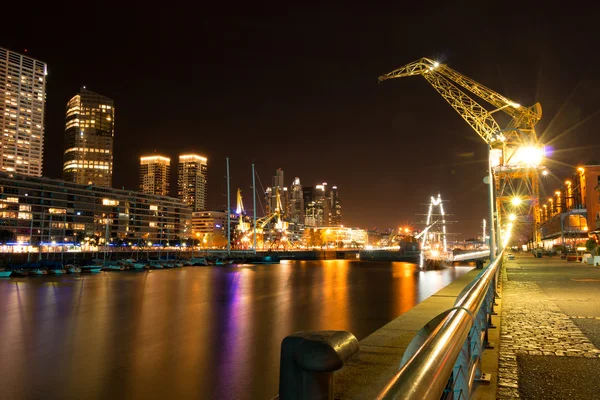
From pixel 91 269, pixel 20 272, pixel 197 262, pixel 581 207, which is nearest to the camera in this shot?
pixel 20 272

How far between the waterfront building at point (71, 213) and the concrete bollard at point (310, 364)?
129 metres

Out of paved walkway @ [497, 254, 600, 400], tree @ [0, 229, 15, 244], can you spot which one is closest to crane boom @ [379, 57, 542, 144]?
paved walkway @ [497, 254, 600, 400]

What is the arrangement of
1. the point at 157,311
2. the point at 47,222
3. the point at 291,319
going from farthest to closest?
the point at 47,222, the point at 157,311, the point at 291,319

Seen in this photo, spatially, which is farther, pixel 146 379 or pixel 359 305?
pixel 359 305

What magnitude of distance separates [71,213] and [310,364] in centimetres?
17761

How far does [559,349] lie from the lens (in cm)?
875

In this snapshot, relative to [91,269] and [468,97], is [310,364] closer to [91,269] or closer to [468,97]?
[468,97]

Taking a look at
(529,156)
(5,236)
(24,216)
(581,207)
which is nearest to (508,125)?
(529,156)

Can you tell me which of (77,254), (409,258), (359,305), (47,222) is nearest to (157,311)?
(359,305)

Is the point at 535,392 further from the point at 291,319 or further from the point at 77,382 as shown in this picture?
the point at 291,319

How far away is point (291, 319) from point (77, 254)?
4638 inches

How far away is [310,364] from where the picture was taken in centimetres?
197

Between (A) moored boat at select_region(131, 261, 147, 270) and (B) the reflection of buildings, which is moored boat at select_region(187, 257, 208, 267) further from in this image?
(B) the reflection of buildings

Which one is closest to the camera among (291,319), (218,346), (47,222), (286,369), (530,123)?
(286,369)
